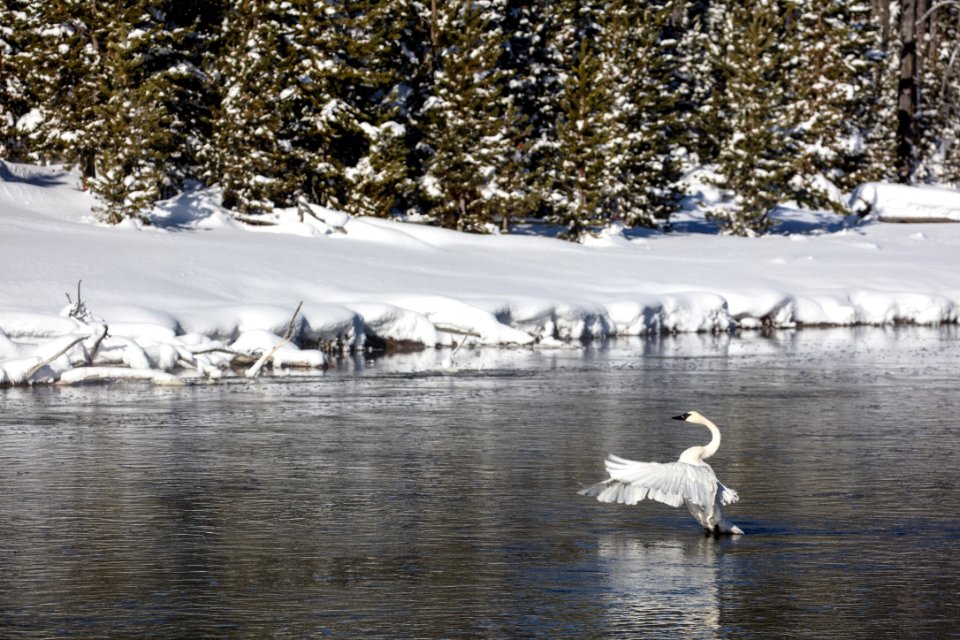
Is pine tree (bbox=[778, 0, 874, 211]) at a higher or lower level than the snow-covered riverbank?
higher

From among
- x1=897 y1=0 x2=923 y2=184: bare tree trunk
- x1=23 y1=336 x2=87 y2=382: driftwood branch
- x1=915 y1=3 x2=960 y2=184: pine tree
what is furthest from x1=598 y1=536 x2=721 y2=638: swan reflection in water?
x1=915 y1=3 x2=960 y2=184: pine tree

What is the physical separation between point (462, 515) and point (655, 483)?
7.19 ft

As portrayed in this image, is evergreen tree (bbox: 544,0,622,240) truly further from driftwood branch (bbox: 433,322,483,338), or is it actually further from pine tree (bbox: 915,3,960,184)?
pine tree (bbox: 915,3,960,184)

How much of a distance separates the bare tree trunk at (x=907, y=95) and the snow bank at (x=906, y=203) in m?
4.26

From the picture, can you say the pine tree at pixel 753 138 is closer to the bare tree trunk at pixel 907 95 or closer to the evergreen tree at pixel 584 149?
the evergreen tree at pixel 584 149

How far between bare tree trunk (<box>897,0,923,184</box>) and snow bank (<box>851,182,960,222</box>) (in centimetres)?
426

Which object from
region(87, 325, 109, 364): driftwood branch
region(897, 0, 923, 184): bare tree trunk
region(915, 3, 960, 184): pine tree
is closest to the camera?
region(87, 325, 109, 364): driftwood branch

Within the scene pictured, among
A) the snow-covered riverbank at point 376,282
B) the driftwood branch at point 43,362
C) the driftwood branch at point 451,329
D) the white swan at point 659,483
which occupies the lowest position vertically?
the white swan at point 659,483

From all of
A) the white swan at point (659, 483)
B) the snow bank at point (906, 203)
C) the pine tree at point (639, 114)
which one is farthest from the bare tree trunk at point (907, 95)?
the white swan at point (659, 483)

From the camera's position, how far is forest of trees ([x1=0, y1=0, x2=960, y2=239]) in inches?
1724

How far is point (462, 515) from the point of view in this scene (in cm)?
1249

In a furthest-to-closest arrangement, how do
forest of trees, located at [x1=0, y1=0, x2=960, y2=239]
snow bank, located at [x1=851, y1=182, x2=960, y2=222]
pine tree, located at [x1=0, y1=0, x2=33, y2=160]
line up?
snow bank, located at [x1=851, y1=182, x2=960, y2=222] < pine tree, located at [x1=0, y1=0, x2=33, y2=160] < forest of trees, located at [x1=0, y1=0, x2=960, y2=239]

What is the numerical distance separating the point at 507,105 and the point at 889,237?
15.1 m

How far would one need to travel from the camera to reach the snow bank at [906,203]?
57.4m
